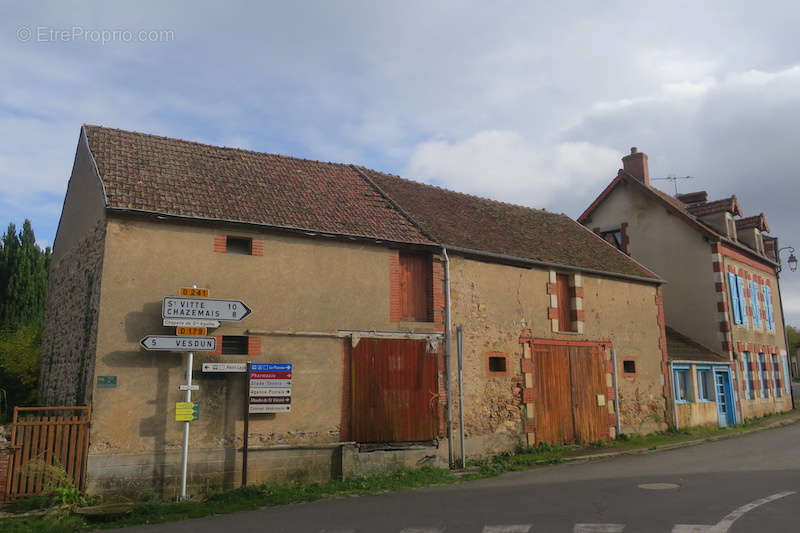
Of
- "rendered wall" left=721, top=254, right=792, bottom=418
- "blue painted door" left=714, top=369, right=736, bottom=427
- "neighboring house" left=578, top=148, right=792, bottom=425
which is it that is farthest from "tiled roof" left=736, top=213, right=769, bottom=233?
"blue painted door" left=714, top=369, right=736, bottom=427

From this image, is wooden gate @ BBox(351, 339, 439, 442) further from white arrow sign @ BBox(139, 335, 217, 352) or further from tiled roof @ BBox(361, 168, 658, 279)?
white arrow sign @ BBox(139, 335, 217, 352)

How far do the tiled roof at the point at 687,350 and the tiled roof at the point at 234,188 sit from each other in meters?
10.7

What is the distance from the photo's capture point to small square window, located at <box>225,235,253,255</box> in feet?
37.3

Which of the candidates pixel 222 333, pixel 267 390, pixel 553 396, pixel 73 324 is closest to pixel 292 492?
pixel 267 390

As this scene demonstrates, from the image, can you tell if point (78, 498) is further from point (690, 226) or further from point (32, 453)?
point (690, 226)

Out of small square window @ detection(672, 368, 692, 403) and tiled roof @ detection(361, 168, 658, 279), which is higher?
tiled roof @ detection(361, 168, 658, 279)

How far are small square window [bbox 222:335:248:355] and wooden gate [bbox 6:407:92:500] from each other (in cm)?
237

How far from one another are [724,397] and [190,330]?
59.9ft

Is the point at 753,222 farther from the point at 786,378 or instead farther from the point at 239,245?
the point at 239,245

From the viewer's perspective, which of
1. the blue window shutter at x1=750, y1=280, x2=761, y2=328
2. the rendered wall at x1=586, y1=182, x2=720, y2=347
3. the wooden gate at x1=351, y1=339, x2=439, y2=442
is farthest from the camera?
the blue window shutter at x1=750, y1=280, x2=761, y2=328

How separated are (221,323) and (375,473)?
13.6 feet

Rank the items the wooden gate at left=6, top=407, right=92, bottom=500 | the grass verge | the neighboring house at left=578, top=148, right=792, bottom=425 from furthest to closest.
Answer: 1. the neighboring house at left=578, top=148, right=792, bottom=425
2. the wooden gate at left=6, top=407, right=92, bottom=500
3. the grass verge

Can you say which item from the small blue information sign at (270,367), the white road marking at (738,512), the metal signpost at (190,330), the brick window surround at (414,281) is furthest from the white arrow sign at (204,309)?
the white road marking at (738,512)

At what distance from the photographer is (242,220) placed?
11250 mm
